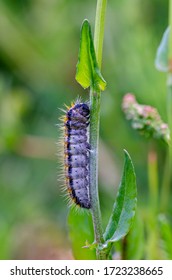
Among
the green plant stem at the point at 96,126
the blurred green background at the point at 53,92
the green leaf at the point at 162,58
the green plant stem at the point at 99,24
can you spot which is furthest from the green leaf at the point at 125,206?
the blurred green background at the point at 53,92

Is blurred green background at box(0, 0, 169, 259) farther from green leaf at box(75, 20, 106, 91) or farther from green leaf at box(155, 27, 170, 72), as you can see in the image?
green leaf at box(75, 20, 106, 91)

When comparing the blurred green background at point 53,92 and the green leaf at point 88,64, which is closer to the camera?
the green leaf at point 88,64

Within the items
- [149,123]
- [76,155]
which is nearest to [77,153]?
[76,155]

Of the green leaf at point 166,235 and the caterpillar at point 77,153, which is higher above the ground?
the caterpillar at point 77,153

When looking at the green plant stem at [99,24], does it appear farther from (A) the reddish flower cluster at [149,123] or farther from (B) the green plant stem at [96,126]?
(A) the reddish flower cluster at [149,123]

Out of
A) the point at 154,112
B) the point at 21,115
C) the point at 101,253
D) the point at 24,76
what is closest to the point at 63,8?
the point at 24,76

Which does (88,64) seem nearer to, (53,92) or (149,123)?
(149,123)

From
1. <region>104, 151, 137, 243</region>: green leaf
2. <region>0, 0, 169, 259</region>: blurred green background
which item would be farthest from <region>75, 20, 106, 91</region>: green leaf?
<region>0, 0, 169, 259</region>: blurred green background

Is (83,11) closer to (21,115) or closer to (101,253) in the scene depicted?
(21,115)
